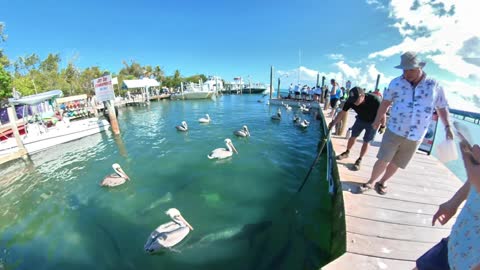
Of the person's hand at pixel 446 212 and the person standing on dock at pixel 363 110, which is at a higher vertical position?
the person standing on dock at pixel 363 110

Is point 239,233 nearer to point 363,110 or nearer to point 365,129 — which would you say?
point 365,129

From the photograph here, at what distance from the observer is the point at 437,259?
1672mm

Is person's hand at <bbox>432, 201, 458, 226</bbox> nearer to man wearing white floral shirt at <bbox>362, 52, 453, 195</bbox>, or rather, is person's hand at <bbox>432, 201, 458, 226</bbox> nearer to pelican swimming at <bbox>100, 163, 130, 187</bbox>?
man wearing white floral shirt at <bbox>362, 52, 453, 195</bbox>

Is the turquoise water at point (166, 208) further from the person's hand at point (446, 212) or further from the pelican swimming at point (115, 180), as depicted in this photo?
the person's hand at point (446, 212)

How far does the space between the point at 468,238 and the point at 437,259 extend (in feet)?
1.70

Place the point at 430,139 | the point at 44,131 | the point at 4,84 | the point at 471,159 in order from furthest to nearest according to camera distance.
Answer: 1. the point at 4,84
2. the point at 44,131
3. the point at 430,139
4. the point at 471,159

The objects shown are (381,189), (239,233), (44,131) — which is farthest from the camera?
(44,131)

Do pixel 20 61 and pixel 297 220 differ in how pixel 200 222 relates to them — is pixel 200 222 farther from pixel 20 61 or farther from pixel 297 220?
pixel 20 61

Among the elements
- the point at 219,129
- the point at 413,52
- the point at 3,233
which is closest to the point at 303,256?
the point at 413,52

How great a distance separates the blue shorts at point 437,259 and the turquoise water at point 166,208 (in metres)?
2.39

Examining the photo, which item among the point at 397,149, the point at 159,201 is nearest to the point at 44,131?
the point at 159,201

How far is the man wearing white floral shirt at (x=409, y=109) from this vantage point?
2.94 meters

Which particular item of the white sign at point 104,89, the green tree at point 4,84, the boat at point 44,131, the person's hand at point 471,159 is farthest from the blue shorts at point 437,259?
the green tree at point 4,84

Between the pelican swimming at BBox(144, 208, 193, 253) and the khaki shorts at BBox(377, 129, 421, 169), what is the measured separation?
13.7 ft
